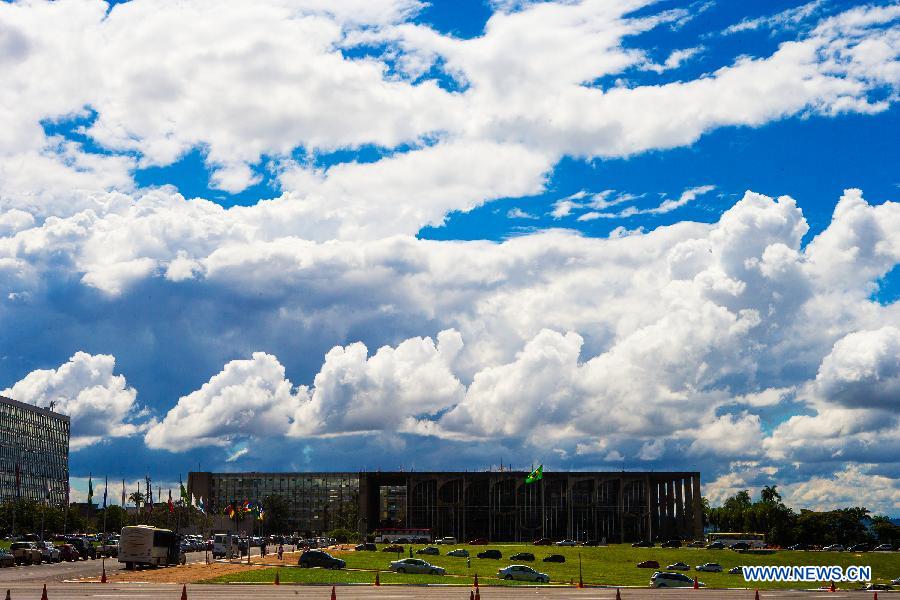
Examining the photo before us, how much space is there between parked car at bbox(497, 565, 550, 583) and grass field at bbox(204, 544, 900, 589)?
111 cm

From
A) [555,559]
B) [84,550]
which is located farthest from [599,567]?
[84,550]

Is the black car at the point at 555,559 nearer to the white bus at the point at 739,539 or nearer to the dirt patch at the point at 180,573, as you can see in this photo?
the dirt patch at the point at 180,573

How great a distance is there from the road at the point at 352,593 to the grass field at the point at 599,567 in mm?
8529

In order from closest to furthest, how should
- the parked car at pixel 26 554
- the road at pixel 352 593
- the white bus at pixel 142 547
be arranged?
the road at pixel 352 593 < the white bus at pixel 142 547 < the parked car at pixel 26 554

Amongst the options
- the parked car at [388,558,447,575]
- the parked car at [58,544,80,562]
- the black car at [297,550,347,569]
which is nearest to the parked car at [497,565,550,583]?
the parked car at [388,558,447,575]

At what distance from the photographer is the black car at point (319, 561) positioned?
309 feet

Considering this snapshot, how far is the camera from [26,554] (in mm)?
98375

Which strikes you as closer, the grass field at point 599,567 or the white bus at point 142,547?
the grass field at point 599,567

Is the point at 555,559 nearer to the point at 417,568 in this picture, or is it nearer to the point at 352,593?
the point at 417,568

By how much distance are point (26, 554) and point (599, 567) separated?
60538mm

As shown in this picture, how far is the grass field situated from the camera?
8331 cm

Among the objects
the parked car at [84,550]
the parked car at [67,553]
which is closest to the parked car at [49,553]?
the parked car at [67,553]

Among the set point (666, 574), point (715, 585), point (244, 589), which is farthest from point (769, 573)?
point (244, 589)

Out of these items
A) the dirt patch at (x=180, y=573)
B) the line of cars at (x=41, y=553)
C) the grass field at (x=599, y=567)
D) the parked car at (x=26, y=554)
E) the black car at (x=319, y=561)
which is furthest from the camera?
the parked car at (x=26, y=554)
